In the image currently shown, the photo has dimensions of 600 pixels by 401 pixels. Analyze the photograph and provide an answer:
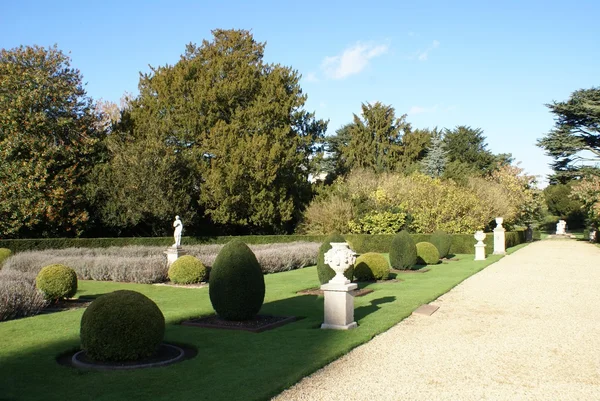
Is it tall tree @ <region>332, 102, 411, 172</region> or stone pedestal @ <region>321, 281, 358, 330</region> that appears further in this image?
tall tree @ <region>332, 102, 411, 172</region>

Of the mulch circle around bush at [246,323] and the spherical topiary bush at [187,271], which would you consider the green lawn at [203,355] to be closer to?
the mulch circle around bush at [246,323]

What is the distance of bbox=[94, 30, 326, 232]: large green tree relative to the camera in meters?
32.7

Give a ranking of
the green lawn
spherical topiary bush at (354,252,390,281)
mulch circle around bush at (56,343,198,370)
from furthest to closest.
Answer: spherical topiary bush at (354,252,390,281) → mulch circle around bush at (56,343,198,370) → the green lawn

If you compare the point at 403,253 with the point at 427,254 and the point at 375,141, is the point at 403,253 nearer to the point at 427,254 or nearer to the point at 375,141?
the point at 427,254

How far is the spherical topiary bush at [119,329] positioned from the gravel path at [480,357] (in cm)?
212

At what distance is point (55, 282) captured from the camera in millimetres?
11992

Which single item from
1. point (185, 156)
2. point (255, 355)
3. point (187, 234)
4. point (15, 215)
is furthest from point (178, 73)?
point (255, 355)

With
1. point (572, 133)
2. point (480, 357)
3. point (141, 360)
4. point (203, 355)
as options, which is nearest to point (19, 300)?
point (141, 360)

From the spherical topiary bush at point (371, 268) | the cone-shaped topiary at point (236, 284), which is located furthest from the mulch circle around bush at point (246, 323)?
the spherical topiary bush at point (371, 268)

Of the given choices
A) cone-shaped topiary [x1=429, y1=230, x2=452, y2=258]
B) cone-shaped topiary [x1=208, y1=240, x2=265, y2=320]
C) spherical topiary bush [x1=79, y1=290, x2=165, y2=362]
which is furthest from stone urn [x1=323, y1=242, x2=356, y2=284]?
cone-shaped topiary [x1=429, y1=230, x2=452, y2=258]

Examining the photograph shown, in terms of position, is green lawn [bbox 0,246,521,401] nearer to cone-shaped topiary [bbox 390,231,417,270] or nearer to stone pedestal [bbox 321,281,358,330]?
stone pedestal [bbox 321,281,358,330]

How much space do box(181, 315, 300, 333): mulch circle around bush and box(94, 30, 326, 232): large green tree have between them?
867 inches

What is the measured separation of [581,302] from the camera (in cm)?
1229

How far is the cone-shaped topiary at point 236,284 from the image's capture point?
29.6 ft
